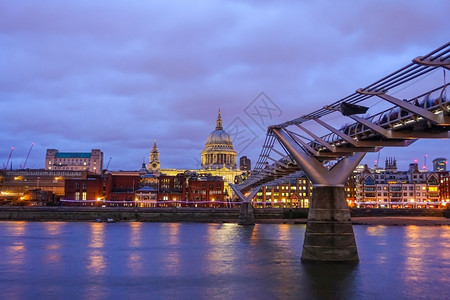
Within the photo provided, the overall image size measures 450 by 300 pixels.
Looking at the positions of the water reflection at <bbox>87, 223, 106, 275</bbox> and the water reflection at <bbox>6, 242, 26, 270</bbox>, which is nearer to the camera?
the water reflection at <bbox>87, 223, 106, 275</bbox>

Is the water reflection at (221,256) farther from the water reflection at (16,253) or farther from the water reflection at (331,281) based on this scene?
the water reflection at (16,253)

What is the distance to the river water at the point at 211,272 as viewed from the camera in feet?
102

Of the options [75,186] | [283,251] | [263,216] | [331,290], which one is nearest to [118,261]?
[283,251]

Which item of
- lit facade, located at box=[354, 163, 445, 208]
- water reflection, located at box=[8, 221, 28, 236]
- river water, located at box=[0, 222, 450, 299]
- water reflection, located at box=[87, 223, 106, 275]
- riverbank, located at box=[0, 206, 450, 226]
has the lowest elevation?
river water, located at box=[0, 222, 450, 299]

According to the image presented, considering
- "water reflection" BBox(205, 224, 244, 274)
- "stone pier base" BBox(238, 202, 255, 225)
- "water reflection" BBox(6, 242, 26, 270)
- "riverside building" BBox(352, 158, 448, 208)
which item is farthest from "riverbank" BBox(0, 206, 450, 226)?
"water reflection" BBox(6, 242, 26, 270)

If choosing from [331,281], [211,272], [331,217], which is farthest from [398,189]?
[331,281]

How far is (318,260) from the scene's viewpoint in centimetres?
3953

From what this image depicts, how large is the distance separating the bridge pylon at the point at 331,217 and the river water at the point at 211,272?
1.07m

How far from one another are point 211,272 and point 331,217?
33.7 ft

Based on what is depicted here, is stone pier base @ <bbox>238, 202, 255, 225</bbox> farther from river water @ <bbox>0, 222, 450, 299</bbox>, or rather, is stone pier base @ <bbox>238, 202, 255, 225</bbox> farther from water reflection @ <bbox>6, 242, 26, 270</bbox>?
water reflection @ <bbox>6, 242, 26, 270</bbox>

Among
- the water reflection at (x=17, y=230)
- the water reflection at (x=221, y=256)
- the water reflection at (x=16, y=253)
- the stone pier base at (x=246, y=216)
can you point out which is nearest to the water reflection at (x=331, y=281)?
the water reflection at (x=221, y=256)

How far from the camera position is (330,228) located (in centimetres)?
3875

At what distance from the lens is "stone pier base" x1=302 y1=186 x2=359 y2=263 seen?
38781 millimetres

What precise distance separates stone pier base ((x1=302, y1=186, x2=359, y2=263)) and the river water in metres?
0.94
